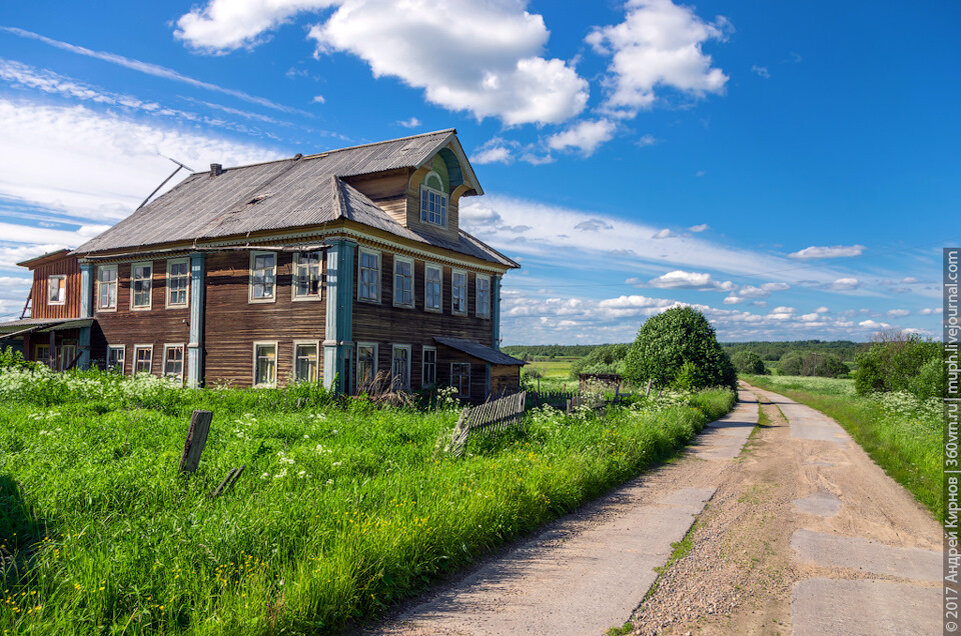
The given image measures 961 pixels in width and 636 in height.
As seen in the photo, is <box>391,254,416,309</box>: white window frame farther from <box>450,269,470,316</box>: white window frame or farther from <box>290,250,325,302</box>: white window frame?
<box>290,250,325,302</box>: white window frame

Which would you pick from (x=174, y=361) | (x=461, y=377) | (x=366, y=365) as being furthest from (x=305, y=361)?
(x=461, y=377)

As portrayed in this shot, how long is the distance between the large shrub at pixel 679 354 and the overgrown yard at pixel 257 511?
23.2m

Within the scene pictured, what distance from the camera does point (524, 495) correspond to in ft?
25.9

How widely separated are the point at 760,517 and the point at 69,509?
870 cm

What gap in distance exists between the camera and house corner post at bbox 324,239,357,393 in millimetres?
18109

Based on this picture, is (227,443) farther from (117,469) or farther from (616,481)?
(616,481)

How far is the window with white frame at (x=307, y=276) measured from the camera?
741 inches

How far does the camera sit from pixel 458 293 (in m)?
24.2

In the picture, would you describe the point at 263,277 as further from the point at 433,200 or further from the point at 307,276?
the point at 433,200

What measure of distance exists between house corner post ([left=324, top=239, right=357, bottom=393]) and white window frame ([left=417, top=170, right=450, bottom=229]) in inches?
187

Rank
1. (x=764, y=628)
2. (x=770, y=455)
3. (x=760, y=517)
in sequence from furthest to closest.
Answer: (x=770, y=455), (x=760, y=517), (x=764, y=628)

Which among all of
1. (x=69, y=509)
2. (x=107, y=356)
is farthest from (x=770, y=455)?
(x=107, y=356)

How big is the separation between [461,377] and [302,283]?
7.25 metres

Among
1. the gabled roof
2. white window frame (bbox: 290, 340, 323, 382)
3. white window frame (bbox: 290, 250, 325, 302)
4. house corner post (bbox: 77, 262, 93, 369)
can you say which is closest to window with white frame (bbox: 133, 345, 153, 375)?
house corner post (bbox: 77, 262, 93, 369)
